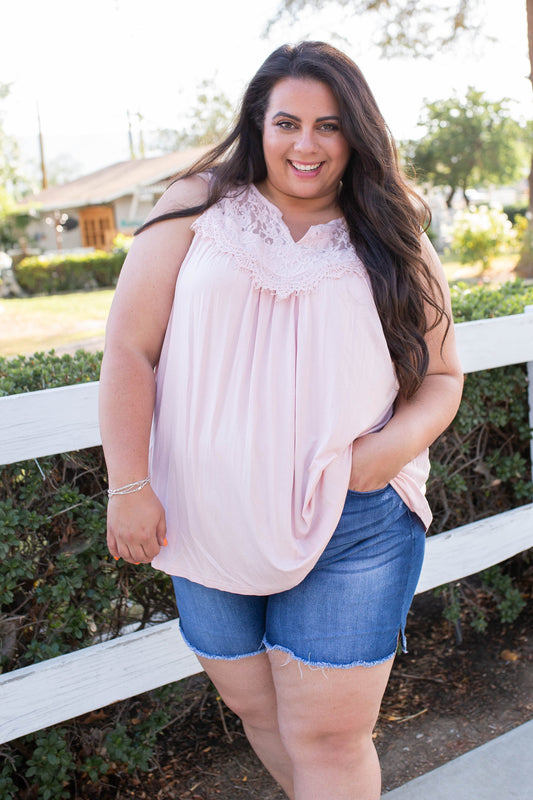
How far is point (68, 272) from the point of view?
26625 mm

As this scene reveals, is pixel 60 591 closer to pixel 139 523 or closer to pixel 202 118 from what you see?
pixel 139 523

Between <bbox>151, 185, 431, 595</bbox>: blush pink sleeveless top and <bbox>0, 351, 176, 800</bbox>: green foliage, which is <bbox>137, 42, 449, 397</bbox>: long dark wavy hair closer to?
<bbox>151, 185, 431, 595</bbox>: blush pink sleeveless top

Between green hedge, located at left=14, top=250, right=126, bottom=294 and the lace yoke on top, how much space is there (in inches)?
1006

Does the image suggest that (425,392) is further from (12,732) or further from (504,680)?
(504,680)

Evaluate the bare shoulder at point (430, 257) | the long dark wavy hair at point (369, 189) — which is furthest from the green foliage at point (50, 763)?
the bare shoulder at point (430, 257)

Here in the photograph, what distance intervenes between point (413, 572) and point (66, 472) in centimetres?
113

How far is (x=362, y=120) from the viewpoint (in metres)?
1.69

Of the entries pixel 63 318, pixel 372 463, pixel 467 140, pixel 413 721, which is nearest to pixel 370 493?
pixel 372 463

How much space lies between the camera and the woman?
1611mm

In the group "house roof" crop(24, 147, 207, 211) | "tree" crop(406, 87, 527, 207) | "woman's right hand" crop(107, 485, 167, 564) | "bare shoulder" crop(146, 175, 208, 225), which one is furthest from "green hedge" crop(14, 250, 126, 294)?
"woman's right hand" crop(107, 485, 167, 564)

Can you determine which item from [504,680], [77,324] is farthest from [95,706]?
[77,324]

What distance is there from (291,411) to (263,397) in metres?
0.07

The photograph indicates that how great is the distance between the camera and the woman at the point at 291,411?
161 centimetres

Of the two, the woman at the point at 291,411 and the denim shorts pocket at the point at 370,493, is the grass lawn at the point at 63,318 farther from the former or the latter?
the denim shorts pocket at the point at 370,493
